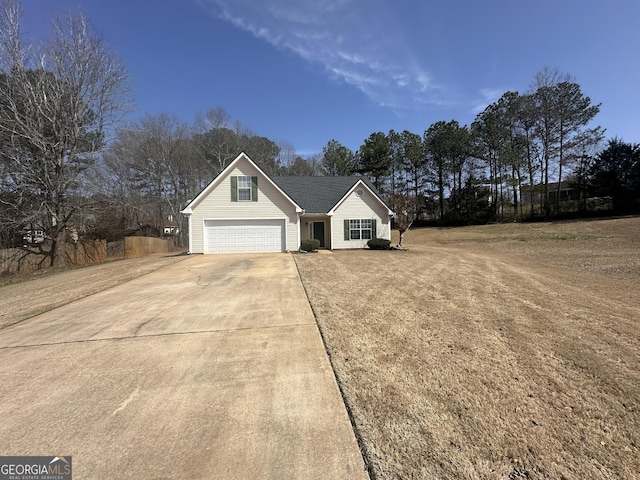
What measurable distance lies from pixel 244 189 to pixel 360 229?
773 centimetres

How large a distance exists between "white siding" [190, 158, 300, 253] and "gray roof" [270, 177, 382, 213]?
210 centimetres

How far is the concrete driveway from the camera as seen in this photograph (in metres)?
2.09

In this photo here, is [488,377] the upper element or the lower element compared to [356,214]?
lower

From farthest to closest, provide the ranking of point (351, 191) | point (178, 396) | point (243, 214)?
point (351, 191)
point (243, 214)
point (178, 396)

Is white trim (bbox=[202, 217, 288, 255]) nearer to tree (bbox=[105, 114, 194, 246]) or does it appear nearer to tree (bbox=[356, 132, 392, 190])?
tree (bbox=[105, 114, 194, 246])

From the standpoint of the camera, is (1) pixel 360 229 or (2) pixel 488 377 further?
(1) pixel 360 229

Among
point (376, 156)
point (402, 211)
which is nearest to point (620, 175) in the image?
point (376, 156)

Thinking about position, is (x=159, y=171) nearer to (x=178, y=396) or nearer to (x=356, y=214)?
(x=356, y=214)

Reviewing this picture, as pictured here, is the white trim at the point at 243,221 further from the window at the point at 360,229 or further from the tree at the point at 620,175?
the tree at the point at 620,175

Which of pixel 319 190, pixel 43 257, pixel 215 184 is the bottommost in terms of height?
pixel 43 257

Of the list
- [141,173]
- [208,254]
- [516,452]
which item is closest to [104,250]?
[208,254]

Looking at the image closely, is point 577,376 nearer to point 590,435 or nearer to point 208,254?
point 590,435

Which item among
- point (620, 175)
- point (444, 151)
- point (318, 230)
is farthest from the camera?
point (444, 151)

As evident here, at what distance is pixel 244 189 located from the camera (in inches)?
661
